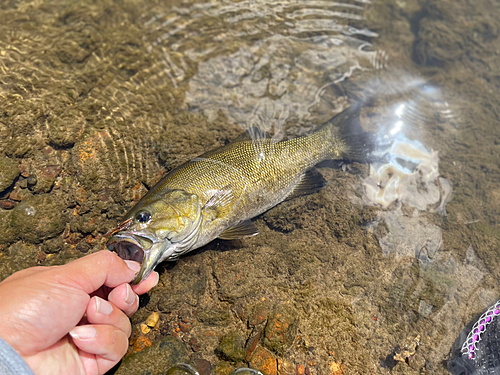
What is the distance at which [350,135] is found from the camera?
4324 millimetres

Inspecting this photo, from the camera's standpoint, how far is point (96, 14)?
16.5ft

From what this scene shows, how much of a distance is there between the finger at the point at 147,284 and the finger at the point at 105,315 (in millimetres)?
271

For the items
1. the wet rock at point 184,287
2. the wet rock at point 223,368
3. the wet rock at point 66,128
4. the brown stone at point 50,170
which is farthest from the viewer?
the wet rock at point 66,128

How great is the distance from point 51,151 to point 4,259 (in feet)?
4.27

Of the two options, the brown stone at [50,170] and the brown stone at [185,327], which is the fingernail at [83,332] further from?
the brown stone at [50,170]

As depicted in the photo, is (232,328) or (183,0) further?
(183,0)

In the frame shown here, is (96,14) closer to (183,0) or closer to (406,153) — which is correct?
(183,0)

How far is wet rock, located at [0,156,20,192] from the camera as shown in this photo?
3.49m

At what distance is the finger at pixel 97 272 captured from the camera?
247 centimetres

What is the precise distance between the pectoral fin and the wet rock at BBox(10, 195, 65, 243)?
1859 mm

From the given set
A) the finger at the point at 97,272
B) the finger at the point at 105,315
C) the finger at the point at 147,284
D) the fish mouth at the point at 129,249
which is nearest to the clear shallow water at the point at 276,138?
the finger at the point at 147,284

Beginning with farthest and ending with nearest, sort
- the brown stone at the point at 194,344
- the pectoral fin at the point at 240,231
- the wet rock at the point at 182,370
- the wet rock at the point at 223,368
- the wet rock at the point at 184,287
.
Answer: the pectoral fin at the point at 240,231, the wet rock at the point at 184,287, the brown stone at the point at 194,344, the wet rock at the point at 223,368, the wet rock at the point at 182,370

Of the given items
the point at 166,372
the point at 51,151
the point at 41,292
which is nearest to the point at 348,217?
the point at 166,372

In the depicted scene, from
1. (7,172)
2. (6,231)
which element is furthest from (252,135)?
(6,231)
